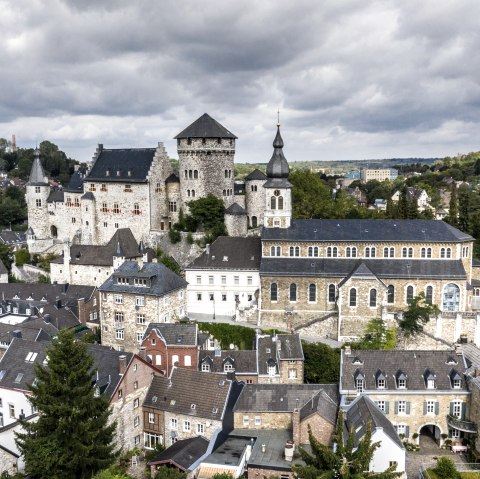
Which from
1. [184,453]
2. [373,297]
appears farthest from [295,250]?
[184,453]

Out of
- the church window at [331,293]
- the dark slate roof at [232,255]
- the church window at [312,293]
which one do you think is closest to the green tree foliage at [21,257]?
the dark slate roof at [232,255]

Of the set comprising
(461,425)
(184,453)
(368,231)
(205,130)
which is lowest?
(184,453)

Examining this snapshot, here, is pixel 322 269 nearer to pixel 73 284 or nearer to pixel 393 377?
pixel 393 377

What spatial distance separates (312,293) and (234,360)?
12.8 metres

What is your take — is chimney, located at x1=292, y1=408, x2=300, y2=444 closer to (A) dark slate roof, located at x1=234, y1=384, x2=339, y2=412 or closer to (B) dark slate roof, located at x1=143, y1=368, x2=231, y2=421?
(A) dark slate roof, located at x1=234, y1=384, x2=339, y2=412

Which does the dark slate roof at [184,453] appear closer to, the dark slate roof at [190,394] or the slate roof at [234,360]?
the dark slate roof at [190,394]

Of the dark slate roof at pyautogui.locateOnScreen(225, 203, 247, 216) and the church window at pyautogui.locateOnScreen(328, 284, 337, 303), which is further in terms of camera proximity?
the dark slate roof at pyautogui.locateOnScreen(225, 203, 247, 216)

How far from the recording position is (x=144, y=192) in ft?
229

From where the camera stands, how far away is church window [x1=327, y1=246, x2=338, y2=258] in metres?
54.2

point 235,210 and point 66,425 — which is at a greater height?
point 235,210

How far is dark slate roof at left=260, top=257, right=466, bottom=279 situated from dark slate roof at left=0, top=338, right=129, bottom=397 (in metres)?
18.3

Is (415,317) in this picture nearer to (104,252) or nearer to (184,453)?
(184,453)

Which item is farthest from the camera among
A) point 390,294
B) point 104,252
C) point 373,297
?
point 104,252

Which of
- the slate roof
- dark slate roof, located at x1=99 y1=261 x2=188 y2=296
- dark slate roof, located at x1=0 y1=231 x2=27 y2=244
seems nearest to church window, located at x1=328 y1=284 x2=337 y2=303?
the slate roof
